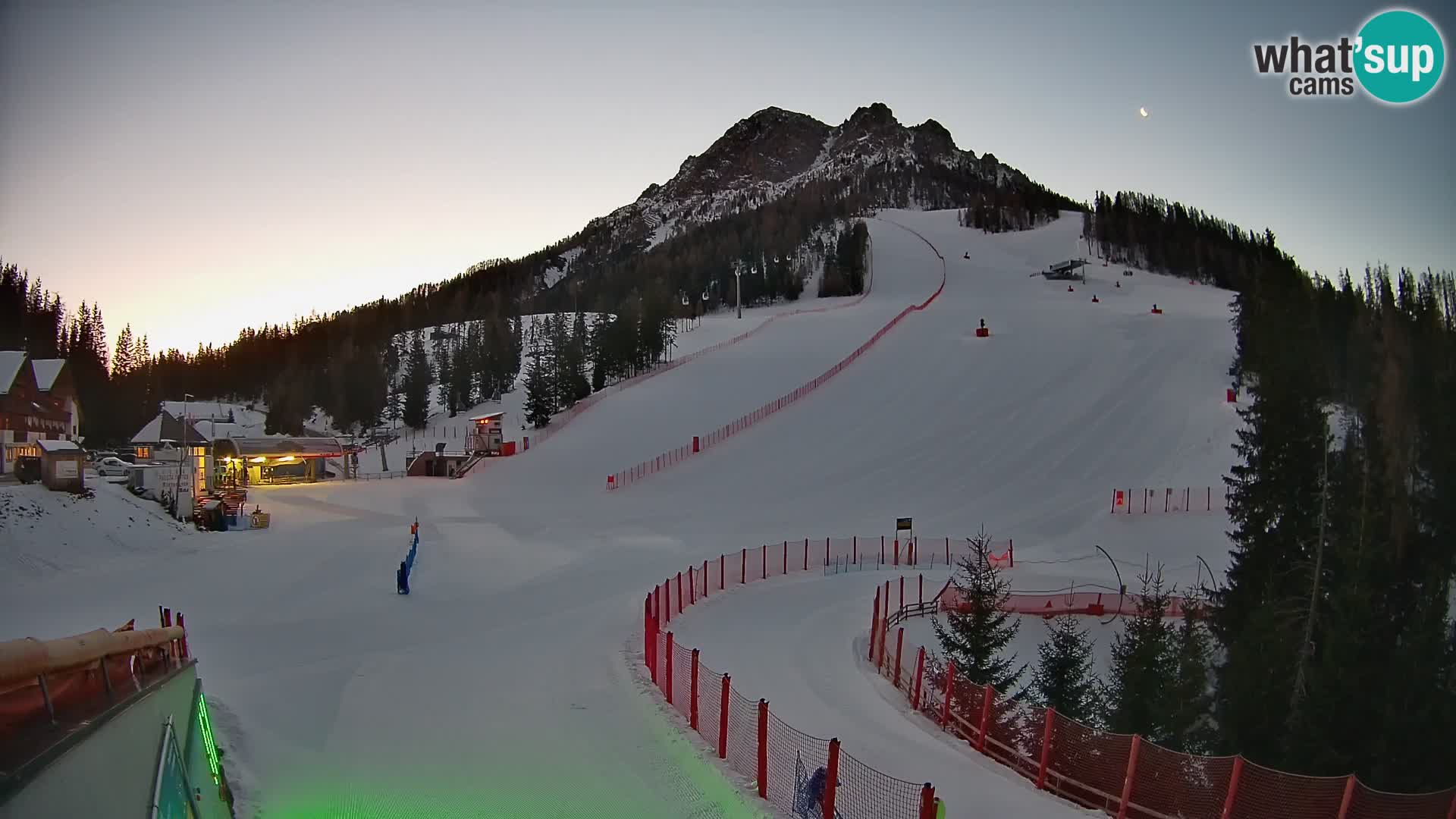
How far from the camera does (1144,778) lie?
30.2 ft

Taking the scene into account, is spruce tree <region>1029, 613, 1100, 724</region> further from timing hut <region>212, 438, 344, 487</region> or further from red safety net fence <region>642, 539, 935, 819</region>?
timing hut <region>212, 438, 344, 487</region>

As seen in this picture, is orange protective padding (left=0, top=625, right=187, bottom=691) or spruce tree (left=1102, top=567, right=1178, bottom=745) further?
spruce tree (left=1102, top=567, right=1178, bottom=745)

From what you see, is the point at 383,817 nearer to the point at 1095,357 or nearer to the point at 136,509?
the point at 136,509

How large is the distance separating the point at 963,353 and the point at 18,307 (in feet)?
180

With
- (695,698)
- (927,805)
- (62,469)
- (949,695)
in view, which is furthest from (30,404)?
(927,805)

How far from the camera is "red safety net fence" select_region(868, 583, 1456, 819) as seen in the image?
319 inches

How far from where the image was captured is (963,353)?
194ft

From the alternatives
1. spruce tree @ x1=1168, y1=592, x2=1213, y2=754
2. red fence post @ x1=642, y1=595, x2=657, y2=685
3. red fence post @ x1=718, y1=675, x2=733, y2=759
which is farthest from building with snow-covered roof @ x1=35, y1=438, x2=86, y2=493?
spruce tree @ x1=1168, y1=592, x2=1213, y2=754

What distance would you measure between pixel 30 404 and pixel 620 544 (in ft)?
62.4

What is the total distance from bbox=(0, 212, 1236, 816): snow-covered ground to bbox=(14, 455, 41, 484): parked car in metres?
1.61

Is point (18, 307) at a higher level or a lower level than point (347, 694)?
higher

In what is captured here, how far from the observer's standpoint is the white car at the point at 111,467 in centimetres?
4025

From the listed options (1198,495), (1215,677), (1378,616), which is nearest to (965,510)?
(1198,495)

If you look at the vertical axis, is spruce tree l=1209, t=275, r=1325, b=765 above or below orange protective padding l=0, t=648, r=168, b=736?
below
